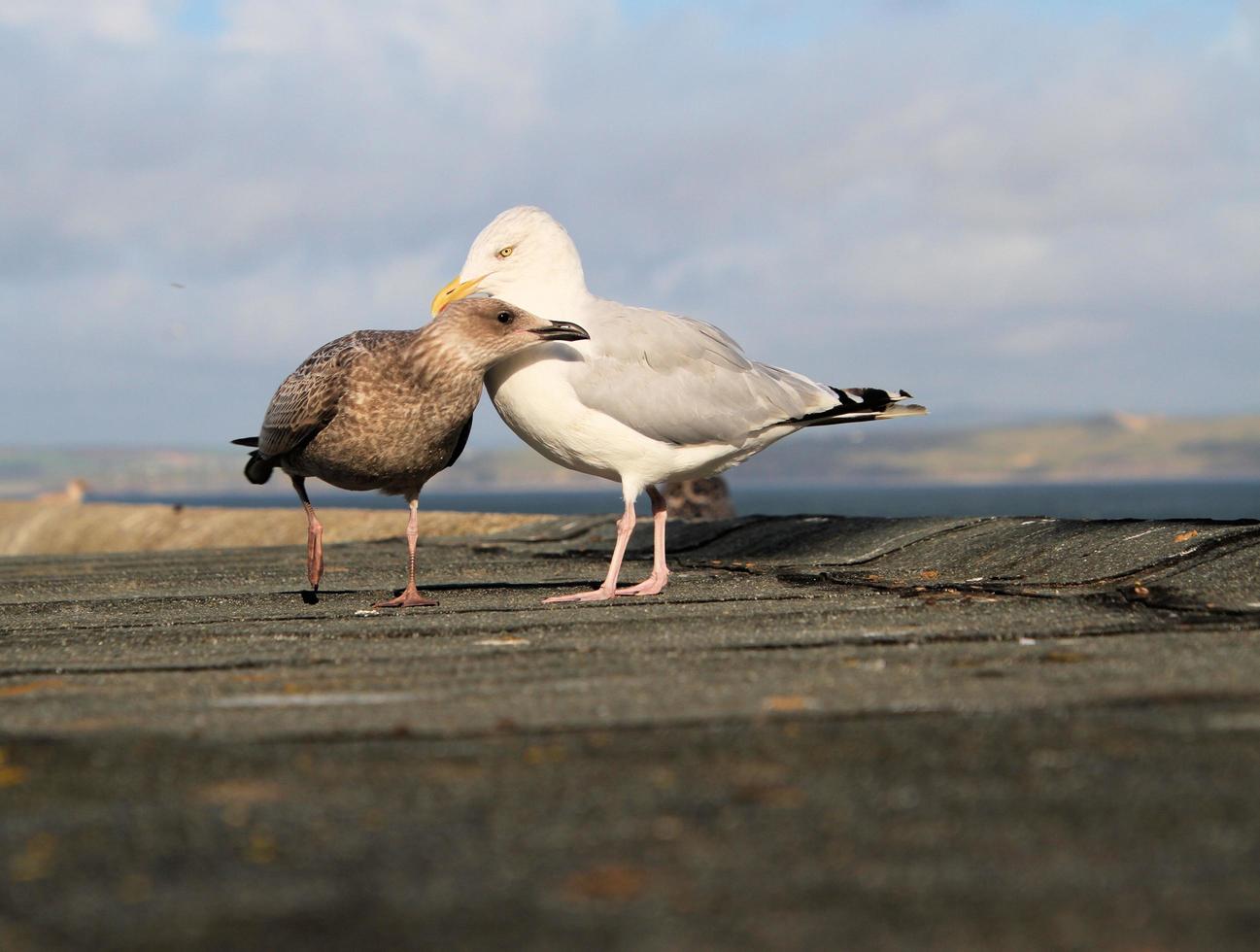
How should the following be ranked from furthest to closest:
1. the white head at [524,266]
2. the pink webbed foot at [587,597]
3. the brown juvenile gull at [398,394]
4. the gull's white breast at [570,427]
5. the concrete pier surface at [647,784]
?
the white head at [524,266] → the gull's white breast at [570,427] → the brown juvenile gull at [398,394] → the pink webbed foot at [587,597] → the concrete pier surface at [647,784]

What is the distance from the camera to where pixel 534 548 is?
47.6ft

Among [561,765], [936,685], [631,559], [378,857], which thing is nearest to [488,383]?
[631,559]

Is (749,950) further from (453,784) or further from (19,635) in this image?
(19,635)

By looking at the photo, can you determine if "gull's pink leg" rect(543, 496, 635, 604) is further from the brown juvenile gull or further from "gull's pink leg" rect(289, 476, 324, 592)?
"gull's pink leg" rect(289, 476, 324, 592)

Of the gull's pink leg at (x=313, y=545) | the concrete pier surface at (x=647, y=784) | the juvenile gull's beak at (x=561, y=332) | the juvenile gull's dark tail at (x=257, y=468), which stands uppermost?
the juvenile gull's beak at (x=561, y=332)

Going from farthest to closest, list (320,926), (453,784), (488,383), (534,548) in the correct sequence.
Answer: (534,548) < (488,383) < (453,784) < (320,926)

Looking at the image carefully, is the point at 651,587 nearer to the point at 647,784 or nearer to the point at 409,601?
the point at 409,601

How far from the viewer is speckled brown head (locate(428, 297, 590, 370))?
9.07m

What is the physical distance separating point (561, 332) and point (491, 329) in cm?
45

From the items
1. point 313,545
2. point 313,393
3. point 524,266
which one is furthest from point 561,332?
point 313,545

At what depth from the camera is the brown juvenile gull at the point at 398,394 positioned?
8.95 meters

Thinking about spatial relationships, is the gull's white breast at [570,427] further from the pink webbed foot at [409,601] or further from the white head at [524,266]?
the pink webbed foot at [409,601]

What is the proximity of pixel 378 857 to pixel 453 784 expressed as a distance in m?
0.57

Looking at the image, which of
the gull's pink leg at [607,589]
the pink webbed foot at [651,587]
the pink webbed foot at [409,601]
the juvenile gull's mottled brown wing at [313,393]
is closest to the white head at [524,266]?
the juvenile gull's mottled brown wing at [313,393]
